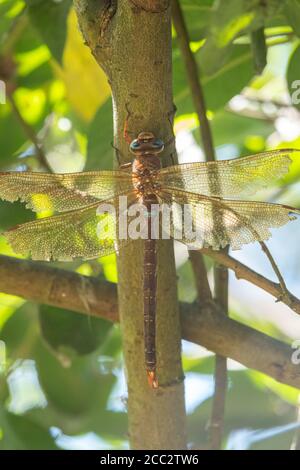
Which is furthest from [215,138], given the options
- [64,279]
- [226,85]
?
[64,279]

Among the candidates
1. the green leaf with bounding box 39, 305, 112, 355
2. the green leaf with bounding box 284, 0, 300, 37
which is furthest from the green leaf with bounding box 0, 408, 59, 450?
Result: the green leaf with bounding box 284, 0, 300, 37

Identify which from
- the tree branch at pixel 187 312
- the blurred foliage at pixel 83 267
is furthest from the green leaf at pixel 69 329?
the tree branch at pixel 187 312

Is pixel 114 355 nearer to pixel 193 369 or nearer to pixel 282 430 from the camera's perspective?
pixel 193 369

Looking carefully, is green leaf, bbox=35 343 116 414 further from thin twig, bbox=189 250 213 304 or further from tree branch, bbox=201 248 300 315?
tree branch, bbox=201 248 300 315

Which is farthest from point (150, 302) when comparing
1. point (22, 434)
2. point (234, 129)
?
point (234, 129)

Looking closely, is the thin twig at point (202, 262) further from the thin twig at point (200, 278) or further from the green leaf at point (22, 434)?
the green leaf at point (22, 434)

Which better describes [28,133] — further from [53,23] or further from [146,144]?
[146,144]
